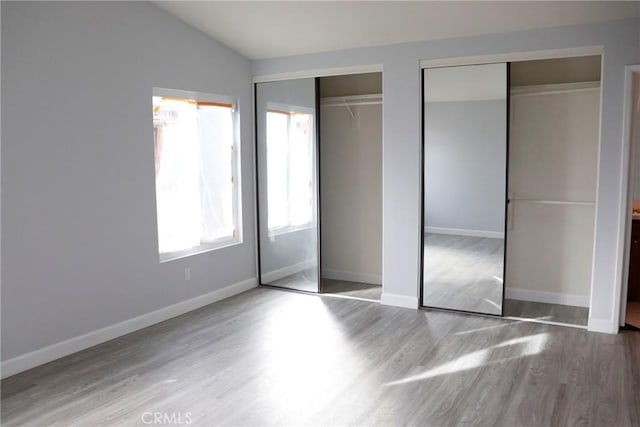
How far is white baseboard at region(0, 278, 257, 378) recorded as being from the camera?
11.7 ft

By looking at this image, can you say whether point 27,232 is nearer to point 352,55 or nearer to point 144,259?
point 144,259

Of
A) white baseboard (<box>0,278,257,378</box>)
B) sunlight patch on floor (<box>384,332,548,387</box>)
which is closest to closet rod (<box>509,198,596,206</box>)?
sunlight patch on floor (<box>384,332,548,387</box>)

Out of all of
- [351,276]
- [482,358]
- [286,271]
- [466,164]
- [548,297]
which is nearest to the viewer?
[482,358]

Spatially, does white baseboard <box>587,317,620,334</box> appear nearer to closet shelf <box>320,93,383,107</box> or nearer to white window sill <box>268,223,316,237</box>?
white window sill <box>268,223,316,237</box>

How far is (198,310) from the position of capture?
16.3ft

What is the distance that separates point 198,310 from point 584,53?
395 cm

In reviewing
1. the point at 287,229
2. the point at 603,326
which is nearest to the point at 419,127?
the point at 287,229

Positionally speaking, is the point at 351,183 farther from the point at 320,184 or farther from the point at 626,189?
the point at 626,189

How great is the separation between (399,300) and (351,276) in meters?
1.11

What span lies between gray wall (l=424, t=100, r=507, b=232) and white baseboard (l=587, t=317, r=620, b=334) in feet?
3.39

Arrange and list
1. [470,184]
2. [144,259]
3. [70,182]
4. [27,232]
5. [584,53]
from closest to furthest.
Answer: [27,232] → [70,182] → [584,53] → [144,259] → [470,184]

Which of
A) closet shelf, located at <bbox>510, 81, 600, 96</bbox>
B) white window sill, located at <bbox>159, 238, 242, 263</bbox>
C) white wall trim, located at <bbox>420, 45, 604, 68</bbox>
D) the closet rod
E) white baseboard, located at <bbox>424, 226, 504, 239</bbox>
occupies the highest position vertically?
white wall trim, located at <bbox>420, 45, 604, 68</bbox>

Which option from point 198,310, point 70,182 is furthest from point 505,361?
point 70,182

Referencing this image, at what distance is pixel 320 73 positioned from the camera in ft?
17.2
